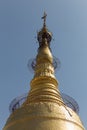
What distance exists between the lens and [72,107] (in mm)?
18641

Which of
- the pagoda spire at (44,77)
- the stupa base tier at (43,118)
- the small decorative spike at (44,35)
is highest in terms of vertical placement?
the small decorative spike at (44,35)

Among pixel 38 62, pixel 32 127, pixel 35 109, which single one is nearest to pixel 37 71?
pixel 38 62

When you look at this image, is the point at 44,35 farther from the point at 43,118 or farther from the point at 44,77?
the point at 43,118

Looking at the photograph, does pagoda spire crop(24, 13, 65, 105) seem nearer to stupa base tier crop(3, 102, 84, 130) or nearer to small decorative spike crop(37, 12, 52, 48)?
small decorative spike crop(37, 12, 52, 48)

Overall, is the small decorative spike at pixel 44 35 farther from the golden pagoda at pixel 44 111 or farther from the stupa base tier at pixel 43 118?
the stupa base tier at pixel 43 118

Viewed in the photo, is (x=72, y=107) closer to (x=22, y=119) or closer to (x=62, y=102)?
(x=62, y=102)

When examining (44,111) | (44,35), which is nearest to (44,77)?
(44,111)

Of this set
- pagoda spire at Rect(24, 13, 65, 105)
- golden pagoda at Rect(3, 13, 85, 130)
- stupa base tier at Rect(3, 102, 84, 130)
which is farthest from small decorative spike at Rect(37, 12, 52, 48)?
stupa base tier at Rect(3, 102, 84, 130)

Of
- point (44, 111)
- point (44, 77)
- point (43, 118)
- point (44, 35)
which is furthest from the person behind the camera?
point (44, 35)

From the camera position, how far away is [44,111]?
16.2m

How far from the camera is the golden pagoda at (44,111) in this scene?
1555 cm

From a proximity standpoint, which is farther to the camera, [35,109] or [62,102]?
[62,102]

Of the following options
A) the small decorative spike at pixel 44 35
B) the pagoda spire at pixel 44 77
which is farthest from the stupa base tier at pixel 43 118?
the small decorative spike at pixel 44 35

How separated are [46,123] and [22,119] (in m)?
1.22
